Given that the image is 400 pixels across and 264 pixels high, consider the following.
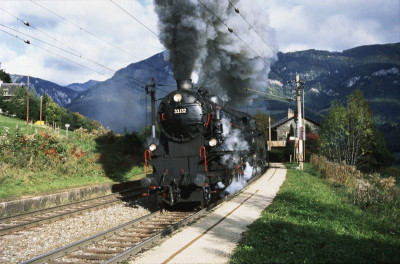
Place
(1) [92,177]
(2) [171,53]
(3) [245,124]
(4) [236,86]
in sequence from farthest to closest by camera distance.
A: 1. (4) [236,86]
2. (1) [92,177]
3. (3) [245,124]
4. (2) [171,53]

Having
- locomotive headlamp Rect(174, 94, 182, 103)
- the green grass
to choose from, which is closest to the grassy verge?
locomotive headlamp Rect(174, 94, 182, 103)

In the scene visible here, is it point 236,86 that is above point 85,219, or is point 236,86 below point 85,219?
above

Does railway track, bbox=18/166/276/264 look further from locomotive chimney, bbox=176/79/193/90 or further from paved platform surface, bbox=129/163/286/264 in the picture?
locomotive chimney, bbox=176/79/193/90

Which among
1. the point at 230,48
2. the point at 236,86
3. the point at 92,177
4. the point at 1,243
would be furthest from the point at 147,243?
the point at 236,86

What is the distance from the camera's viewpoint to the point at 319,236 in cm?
659

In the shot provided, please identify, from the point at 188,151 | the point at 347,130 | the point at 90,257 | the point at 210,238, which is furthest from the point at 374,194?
the point at 347,130

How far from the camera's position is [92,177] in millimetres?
17984

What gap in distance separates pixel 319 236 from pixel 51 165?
14.3 m

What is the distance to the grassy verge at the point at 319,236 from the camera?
17.8 feet

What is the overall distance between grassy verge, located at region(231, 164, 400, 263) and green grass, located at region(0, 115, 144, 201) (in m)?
9.62

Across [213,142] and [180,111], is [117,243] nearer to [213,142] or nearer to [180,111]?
[213,142]

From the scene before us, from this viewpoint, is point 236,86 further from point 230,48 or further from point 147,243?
point 147,243

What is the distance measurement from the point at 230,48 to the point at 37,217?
540 inches

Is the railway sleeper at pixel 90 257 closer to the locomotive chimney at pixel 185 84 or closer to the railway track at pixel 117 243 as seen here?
the railway track at pixel 117 243
